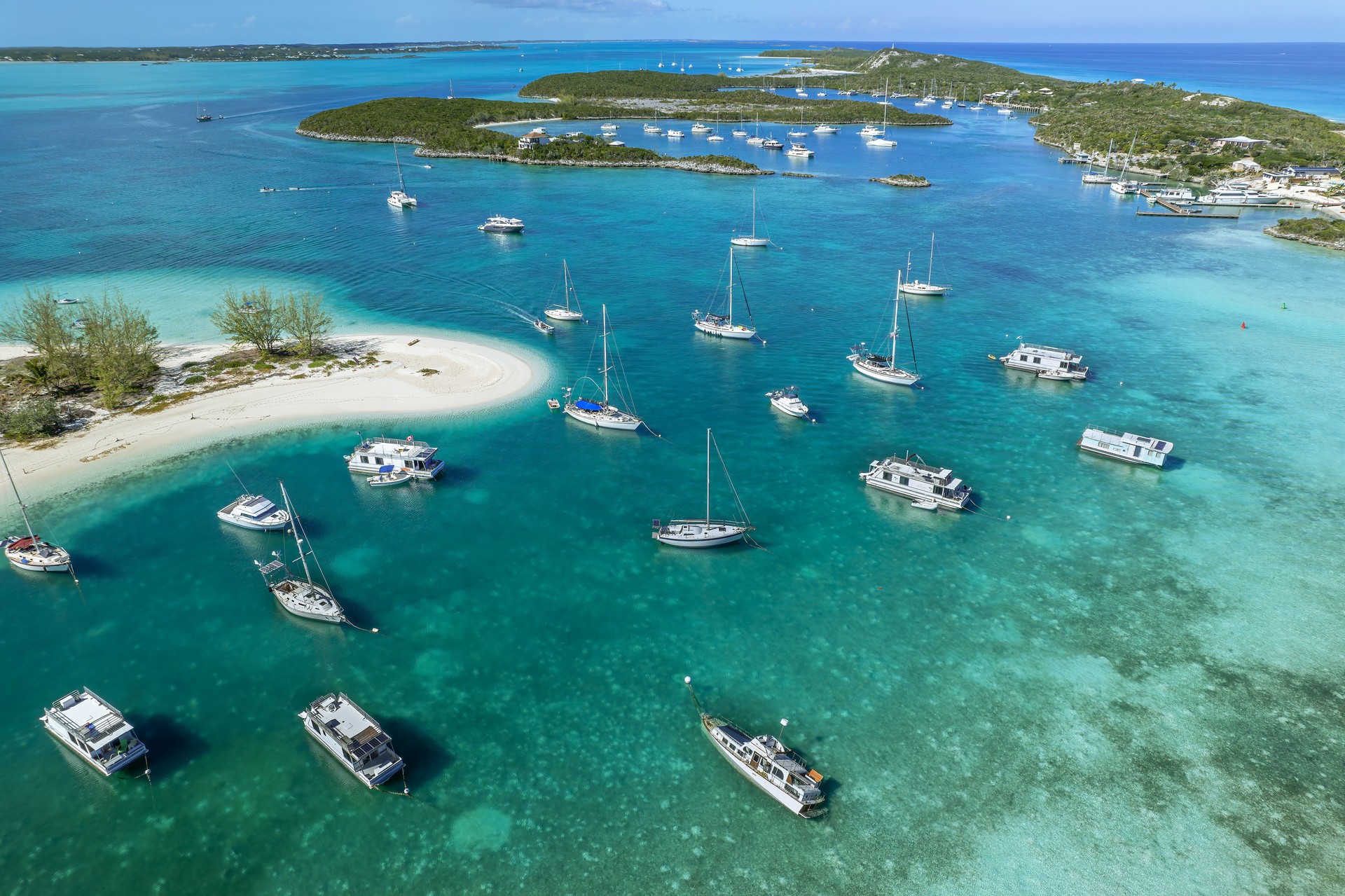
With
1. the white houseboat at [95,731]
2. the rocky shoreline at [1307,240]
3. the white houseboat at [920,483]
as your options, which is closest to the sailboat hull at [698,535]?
the white houseboat at [920,483]

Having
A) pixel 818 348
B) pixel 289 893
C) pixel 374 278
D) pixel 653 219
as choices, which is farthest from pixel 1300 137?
pixel 289 893

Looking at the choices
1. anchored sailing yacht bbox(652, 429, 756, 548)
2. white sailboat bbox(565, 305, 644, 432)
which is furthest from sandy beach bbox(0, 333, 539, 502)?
anchored sailing yacht bbox(652, 429, 756, 548)

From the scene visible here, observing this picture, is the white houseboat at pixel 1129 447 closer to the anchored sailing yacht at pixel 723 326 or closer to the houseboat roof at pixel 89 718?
the anchored sailing yacht at pixel 723 326

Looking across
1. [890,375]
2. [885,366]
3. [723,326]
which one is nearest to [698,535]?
[890,375]

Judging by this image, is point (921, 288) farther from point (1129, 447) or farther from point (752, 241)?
point (1129, 447)

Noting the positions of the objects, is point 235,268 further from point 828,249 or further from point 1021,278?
point 1021,278
